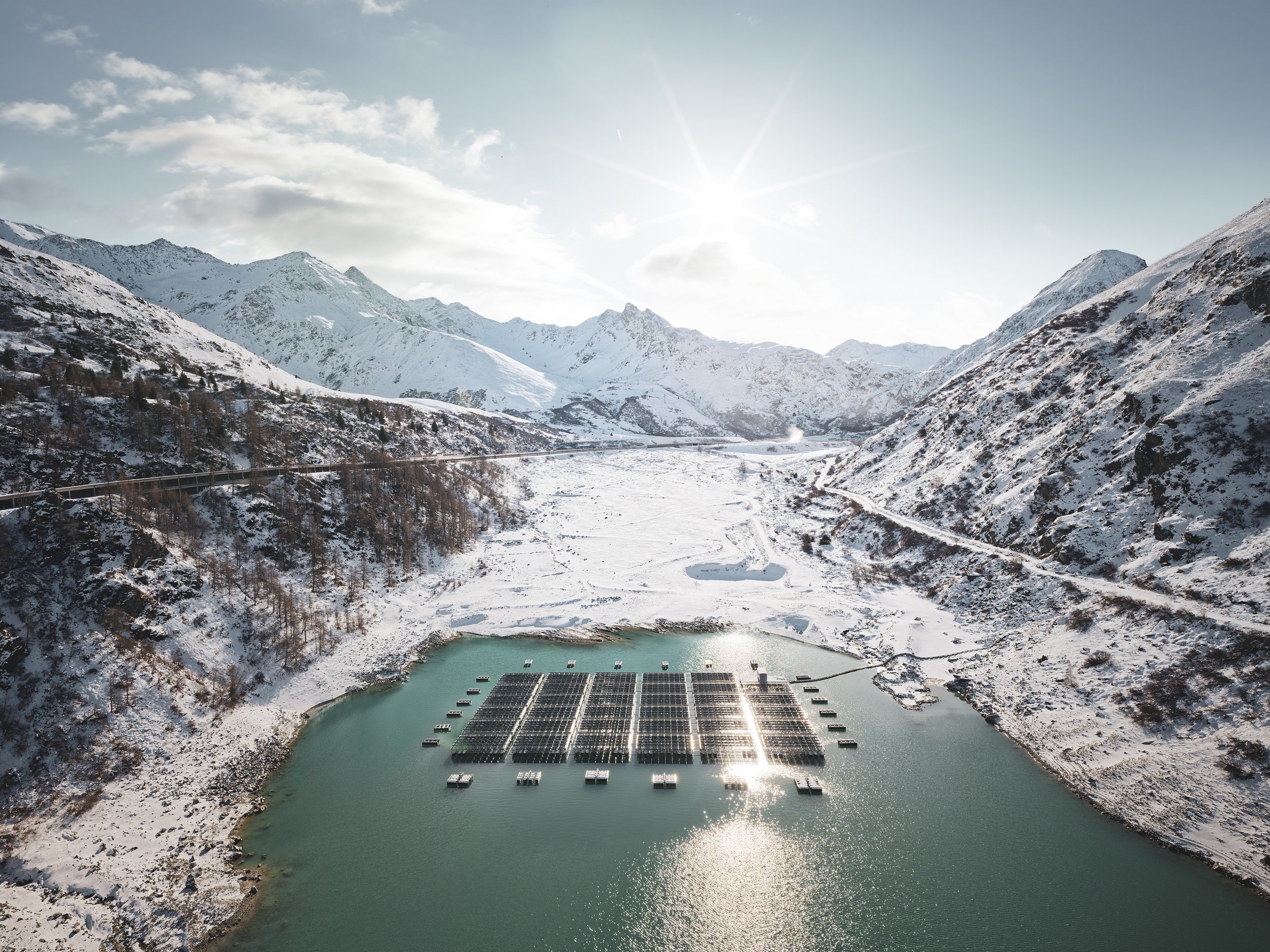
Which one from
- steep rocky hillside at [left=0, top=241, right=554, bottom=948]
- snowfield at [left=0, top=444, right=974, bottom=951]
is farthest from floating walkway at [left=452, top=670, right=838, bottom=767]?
steep rocky hillside at [left=0, top=241, right=554, bottom=948]

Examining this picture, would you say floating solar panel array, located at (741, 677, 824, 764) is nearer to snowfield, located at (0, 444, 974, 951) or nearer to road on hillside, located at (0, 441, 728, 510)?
snowfield, located at (0, 444, 974, 951)

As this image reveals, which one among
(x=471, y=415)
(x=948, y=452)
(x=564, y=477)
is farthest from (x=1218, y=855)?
(x=471, y=415)

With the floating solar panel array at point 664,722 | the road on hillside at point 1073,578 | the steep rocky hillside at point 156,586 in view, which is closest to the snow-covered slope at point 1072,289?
the road on hillside at point 1073,578

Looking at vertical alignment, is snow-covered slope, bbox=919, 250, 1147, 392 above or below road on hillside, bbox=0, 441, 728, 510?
above

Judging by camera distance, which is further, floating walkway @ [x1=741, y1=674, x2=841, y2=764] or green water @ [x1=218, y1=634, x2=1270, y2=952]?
floating walkway @ [x1=741, y1=674, x2=841, y2=764]

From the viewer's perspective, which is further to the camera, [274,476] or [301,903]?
[274,476]

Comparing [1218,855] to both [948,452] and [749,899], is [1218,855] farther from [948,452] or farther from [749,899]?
[948,452]
